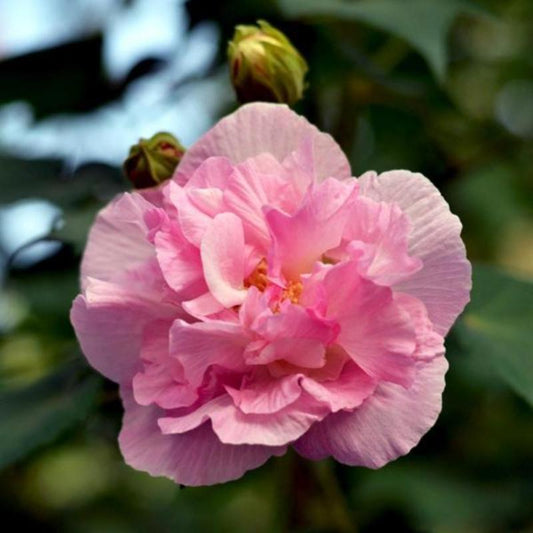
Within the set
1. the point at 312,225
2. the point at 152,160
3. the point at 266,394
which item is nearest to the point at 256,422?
the point at 266,394

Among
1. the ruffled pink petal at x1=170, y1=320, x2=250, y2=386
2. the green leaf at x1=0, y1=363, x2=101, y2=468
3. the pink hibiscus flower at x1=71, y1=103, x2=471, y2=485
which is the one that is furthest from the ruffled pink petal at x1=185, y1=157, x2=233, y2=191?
the green leaf at x1=0, y1=363, x2=101, y2=468

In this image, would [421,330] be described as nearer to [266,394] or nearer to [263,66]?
[266,394]

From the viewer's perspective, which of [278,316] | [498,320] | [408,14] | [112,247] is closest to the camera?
[278,316]

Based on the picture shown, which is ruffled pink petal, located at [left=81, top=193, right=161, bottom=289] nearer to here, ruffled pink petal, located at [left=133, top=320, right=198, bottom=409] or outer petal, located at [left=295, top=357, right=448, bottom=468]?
ruffled pink petal, located at [left=133, top=320, right=198, bottom=409]

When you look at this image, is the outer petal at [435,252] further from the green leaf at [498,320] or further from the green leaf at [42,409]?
the green leaf at [42,409]

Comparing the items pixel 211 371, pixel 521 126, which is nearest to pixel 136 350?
pixel 211 371
